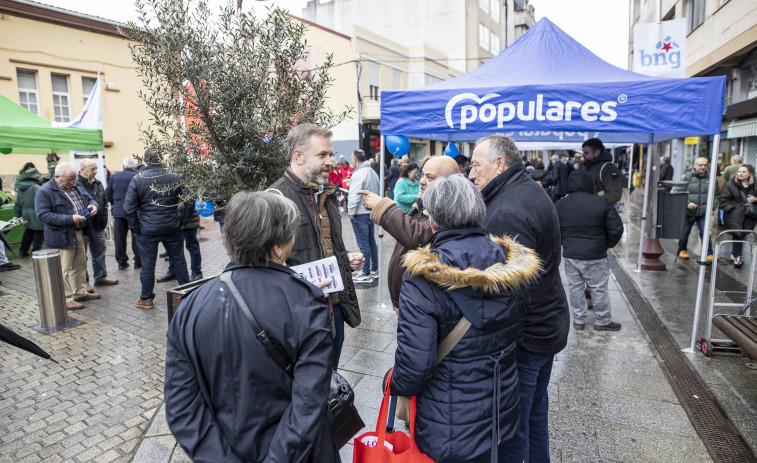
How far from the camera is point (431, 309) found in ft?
5.75

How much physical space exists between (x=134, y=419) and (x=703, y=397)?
4.51 m

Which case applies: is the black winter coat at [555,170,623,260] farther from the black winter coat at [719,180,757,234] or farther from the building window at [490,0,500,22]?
the building window at [490,0,500,22]

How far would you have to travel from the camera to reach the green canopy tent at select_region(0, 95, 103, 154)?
26.0 ft

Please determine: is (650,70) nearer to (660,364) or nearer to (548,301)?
(660,364)

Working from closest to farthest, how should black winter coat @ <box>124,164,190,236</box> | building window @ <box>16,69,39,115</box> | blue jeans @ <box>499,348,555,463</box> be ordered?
1. blue jeans @ <box>499,348,555,463</box>
2. black winter coat @ <box>124,164,190,236</box>
3. building window @ <box>16,69,39,115</box>

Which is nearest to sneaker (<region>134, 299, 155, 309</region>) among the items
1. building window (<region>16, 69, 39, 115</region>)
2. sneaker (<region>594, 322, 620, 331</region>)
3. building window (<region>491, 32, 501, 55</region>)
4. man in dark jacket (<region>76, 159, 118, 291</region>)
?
man in dark jacket (<region>76, 159, 118, 291</region>)

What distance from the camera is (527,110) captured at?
438 cm

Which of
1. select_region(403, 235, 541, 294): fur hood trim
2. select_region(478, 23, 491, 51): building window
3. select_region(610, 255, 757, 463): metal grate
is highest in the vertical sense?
select_region(478, 23, 491, 51): building window

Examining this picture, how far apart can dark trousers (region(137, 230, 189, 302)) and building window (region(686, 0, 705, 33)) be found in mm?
16975

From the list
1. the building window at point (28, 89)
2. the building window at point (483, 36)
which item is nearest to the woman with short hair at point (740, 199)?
the building window at point (28, 89)

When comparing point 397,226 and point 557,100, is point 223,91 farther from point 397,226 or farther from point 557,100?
point 557,100

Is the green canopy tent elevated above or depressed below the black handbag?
above

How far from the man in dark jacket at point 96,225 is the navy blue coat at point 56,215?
655 millimetres

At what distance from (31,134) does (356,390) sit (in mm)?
8041
